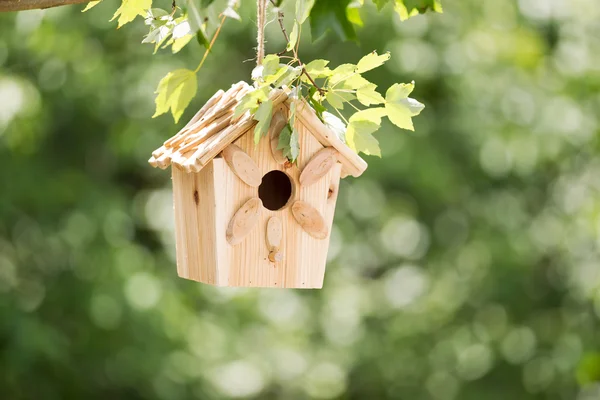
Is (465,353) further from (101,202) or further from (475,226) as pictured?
(101,202)

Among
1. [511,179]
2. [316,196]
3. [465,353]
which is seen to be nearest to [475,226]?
[511,179]

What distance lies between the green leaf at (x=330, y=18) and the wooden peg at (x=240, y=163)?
641 mm

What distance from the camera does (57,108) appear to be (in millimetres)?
6324

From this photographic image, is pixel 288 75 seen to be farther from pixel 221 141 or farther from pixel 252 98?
pixel 221 141

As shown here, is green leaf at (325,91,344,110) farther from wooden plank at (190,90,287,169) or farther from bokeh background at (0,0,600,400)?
bokeh background at (0,0,600,400)

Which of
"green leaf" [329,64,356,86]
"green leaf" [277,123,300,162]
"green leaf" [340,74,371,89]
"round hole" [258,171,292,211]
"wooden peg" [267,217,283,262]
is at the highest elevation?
"green leaf" [329,64,356,86]

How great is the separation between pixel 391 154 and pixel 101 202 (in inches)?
73.7

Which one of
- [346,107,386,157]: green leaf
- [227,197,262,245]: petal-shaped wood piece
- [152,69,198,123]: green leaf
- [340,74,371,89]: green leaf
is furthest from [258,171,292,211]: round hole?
[152,69,198,123]: green leaf

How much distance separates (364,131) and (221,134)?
27 centimetres

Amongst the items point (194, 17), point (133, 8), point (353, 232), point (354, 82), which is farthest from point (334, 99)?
point (353, 232)

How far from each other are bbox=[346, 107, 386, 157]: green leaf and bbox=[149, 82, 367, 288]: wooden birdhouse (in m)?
0.11

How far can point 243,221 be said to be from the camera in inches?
76.6

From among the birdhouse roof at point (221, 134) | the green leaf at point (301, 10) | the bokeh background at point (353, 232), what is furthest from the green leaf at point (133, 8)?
the bokeh background at point (353, 232)

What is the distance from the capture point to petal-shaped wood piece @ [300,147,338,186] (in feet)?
6.55
